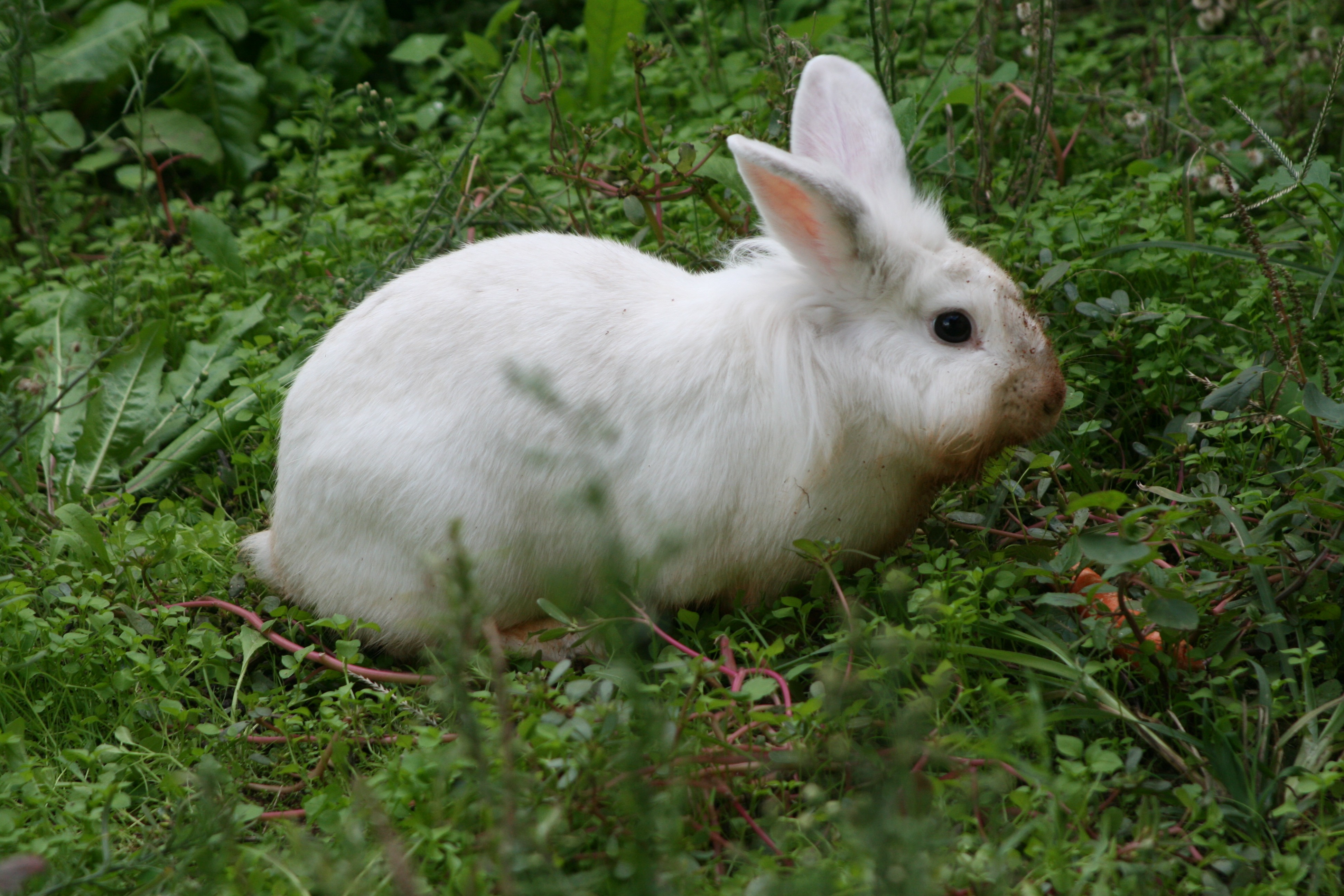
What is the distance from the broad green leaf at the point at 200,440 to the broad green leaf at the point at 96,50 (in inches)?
87.0

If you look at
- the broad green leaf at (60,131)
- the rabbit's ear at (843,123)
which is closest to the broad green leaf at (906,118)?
the rabbit's ear at (843,123)

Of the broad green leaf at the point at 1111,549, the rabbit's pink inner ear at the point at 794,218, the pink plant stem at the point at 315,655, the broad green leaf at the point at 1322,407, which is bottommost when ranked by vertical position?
the pink plant stem at the point at 315,655

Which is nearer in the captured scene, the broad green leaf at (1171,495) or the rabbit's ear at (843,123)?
the broad green leaf at (1171,495)

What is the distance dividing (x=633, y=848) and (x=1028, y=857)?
2.62 ft

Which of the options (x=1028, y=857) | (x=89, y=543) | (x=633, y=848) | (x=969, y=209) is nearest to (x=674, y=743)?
(x=633, y=848)

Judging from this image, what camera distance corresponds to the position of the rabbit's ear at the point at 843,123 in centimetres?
325

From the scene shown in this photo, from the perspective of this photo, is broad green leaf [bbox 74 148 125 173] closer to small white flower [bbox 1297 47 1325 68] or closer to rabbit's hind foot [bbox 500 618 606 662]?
rabbit's hind foot [bbox 500 618 606 662]

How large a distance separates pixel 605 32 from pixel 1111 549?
3.54 m

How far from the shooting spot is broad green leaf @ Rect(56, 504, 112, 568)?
10.7 feet

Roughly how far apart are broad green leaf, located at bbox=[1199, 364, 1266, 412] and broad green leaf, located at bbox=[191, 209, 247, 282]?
3.36m

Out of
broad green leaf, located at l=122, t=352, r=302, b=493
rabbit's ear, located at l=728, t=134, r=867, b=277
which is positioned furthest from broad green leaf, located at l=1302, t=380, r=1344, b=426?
broad green leaf, located at l=122, t=352, r=302, b=493

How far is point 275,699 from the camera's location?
283cm

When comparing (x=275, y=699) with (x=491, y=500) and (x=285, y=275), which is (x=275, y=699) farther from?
(x=285, y=275)

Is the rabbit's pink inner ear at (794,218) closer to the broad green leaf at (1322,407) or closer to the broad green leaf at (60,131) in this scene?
the broad green leaf at (1322,407)
